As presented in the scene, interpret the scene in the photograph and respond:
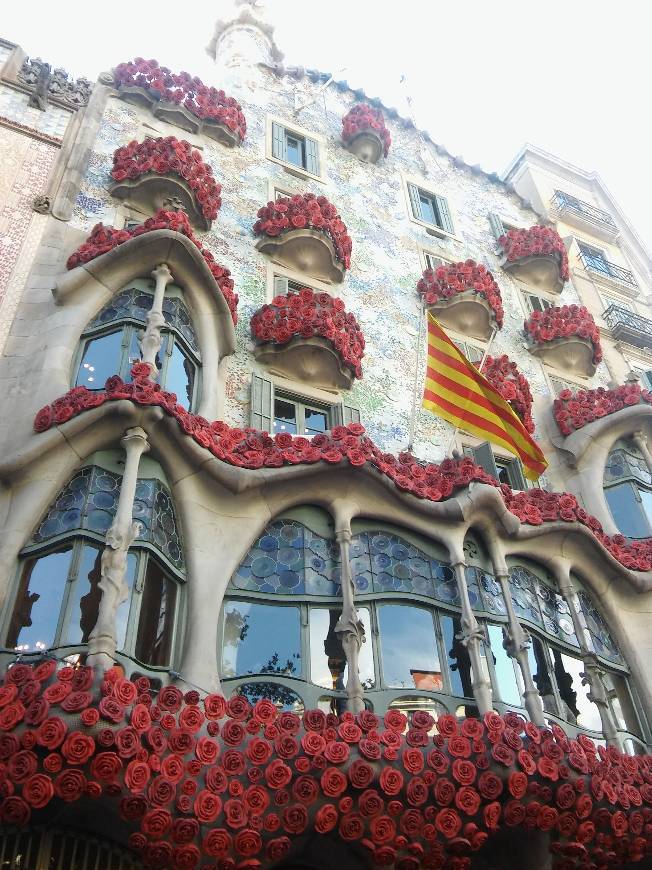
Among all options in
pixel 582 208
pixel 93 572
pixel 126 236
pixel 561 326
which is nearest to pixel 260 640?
pixel 93 572

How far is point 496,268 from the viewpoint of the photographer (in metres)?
22.1

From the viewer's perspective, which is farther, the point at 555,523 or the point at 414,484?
the point at 555,523

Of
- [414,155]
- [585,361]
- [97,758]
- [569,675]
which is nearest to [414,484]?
[569,675]

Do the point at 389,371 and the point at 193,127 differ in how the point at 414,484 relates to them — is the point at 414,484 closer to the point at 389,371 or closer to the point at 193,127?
the point at 389,371

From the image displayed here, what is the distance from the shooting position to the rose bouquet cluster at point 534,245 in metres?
22.0

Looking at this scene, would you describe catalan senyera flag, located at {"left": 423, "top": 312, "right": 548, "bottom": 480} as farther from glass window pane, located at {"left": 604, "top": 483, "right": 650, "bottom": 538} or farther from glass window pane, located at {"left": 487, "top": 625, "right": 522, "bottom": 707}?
glass window pane, located at {"left": 487, "top": 625, "right": 522, "bottom": 707}

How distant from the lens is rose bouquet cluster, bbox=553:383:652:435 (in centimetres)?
1747

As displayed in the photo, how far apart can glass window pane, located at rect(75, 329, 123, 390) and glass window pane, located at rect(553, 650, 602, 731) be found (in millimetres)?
8133

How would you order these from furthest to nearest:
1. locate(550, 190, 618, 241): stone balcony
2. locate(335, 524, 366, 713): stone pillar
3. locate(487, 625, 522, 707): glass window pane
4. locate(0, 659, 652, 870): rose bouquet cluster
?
1. locate(550, 190, 618, 241): stone balcony
2. locate(487, 625, 522, 707): glass window pane
3. locate(335, 524, 366, 713): stone pillar
4. locate(0, 659, 652, 870): rose bouquet cluster

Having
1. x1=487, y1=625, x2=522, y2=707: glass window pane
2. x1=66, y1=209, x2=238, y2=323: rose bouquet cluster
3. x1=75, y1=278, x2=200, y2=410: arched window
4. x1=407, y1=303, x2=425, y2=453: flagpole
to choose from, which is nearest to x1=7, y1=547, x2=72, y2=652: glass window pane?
x1=75, y1=278, x2=200, y2=410: arched window

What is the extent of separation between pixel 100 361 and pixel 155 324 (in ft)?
3.42

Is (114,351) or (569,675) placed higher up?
(114,351)

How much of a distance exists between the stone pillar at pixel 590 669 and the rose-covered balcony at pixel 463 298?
7237 millimetres

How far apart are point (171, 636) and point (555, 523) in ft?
21.9
